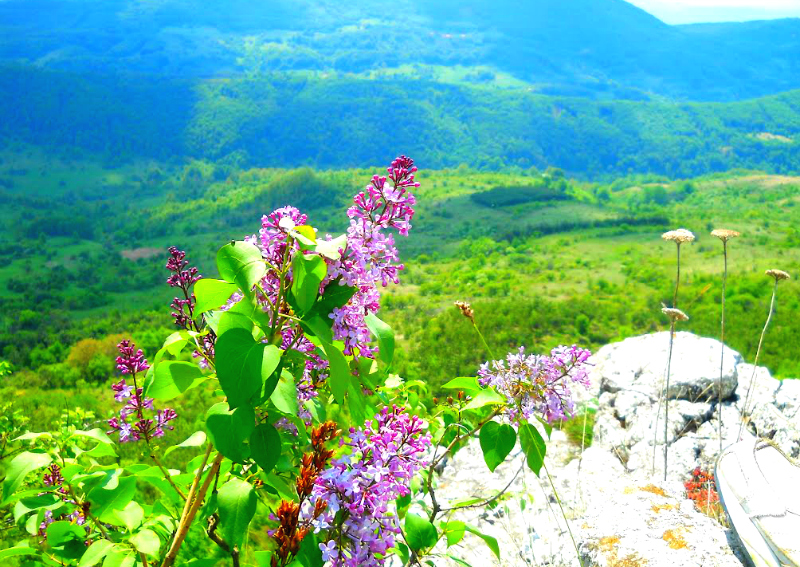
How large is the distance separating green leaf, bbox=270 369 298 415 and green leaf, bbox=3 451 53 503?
836 mm

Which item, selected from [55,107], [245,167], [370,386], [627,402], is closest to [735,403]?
[627,402]

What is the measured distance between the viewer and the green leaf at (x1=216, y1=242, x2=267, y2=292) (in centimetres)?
145

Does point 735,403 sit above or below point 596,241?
above

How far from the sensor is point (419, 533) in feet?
6.36

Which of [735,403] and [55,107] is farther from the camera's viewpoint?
[55,107]

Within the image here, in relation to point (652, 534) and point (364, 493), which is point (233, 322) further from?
point (652, 534)

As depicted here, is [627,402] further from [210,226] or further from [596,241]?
[210,226]

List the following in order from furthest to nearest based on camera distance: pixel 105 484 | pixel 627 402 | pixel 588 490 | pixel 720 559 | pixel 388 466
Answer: pixel 627 402 → pixel 588 490 → pixel 720 559 → pixel 105 484 → pixel 388 466

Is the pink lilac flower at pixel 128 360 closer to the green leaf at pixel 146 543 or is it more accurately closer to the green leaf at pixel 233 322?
the green leaf at pixel 146 543

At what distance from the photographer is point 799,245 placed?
51.4 m

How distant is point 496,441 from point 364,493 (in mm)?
570

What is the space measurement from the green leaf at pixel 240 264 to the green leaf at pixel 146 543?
838 mm

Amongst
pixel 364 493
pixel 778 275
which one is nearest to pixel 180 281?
pixel 364 493

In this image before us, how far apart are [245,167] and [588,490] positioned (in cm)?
19355
